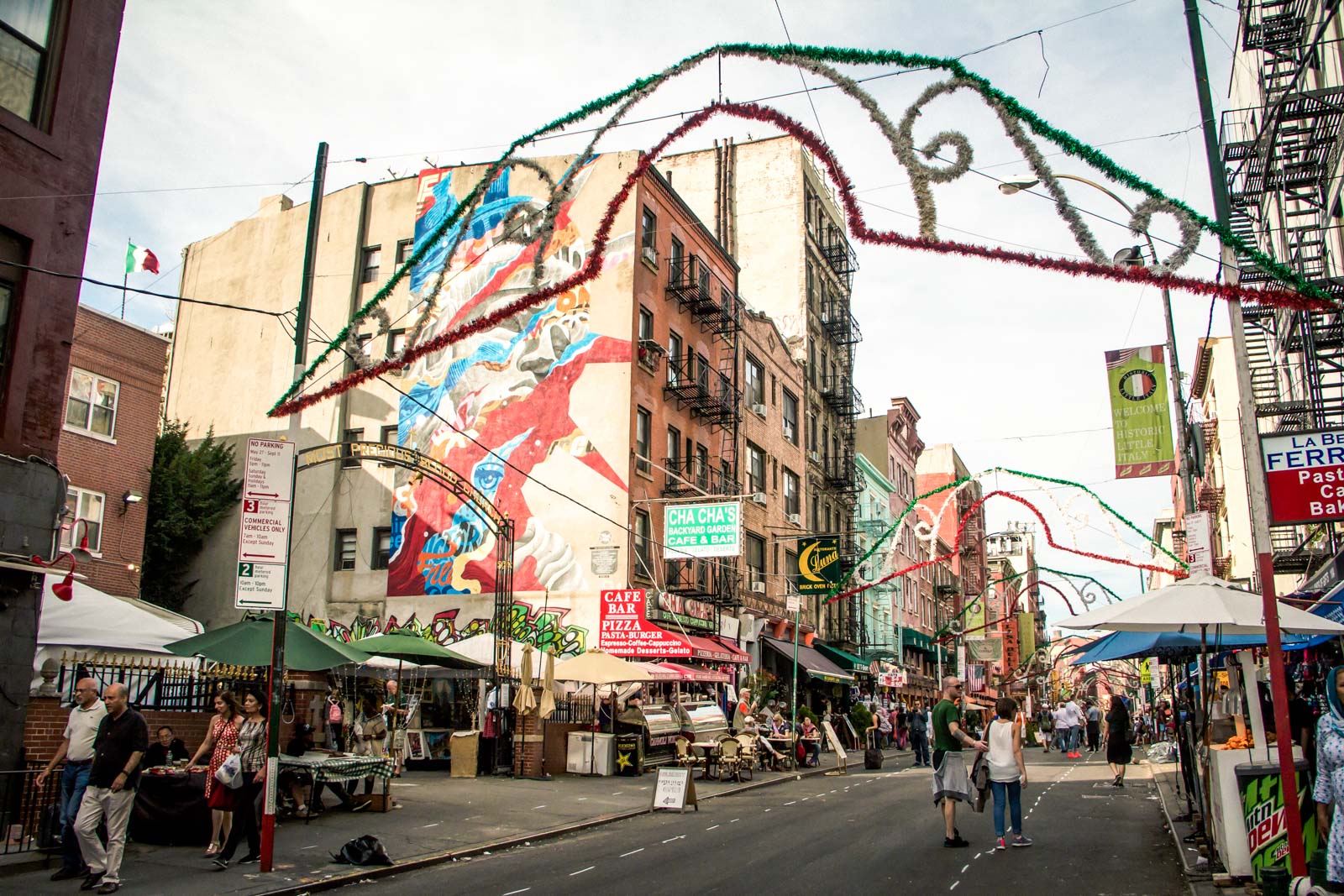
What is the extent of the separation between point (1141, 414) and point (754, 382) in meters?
20.0

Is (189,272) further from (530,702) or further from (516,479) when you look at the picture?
(530,702)

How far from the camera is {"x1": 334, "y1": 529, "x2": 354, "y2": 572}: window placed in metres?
32.2

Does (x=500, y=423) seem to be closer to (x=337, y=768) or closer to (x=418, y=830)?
(x=337, y=768)

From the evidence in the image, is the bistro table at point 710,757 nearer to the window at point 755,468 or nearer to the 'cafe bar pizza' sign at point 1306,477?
the 'cafe bar pizza' sign at point 1306,477

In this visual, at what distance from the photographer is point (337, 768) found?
1439cm

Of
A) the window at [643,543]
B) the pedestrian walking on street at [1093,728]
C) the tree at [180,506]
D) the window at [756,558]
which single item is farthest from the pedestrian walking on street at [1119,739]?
the tree at [180,506]

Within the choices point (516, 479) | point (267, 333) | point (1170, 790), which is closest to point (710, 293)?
point (516, 479)

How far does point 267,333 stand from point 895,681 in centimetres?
2897

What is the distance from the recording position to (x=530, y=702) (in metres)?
21.8

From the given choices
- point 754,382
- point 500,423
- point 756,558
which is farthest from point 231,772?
point 754,382

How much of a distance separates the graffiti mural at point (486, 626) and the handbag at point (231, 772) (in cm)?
1668

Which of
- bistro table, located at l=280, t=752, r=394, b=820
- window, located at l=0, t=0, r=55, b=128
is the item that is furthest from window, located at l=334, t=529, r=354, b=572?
window, located at l=0, t=0, r=55, b=128

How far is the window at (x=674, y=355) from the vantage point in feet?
109

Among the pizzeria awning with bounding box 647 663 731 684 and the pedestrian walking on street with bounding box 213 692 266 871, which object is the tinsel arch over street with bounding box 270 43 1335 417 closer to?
the pedestrian walking on street with bounding box 213 692 266 871
